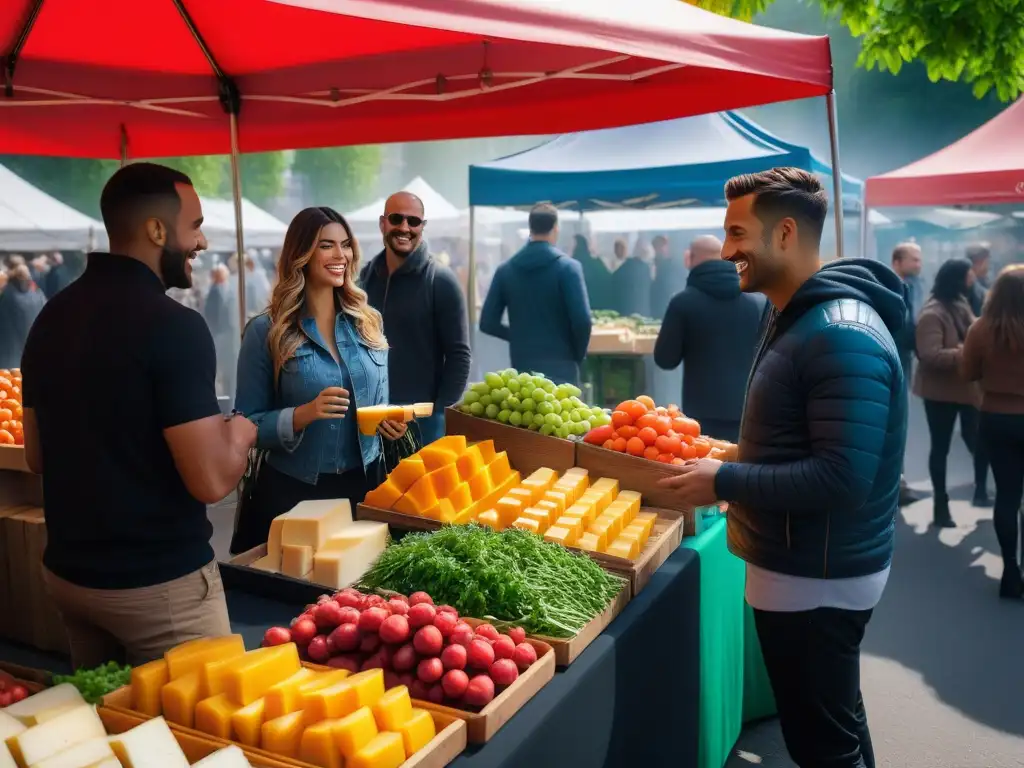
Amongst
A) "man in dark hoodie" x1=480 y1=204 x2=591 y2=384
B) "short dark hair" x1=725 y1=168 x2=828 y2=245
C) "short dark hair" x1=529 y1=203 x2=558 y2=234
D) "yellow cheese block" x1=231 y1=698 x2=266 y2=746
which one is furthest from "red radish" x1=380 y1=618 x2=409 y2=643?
"short dark hair" x1=529 y1=203 x2=558 y2=234

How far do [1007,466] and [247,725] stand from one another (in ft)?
15.6

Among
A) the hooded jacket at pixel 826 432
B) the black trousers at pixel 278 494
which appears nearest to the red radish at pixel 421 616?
the hooded jacket at pixel 826 432

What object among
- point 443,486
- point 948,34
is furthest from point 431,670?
point 948,34

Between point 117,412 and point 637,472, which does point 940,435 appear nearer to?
point 637,472

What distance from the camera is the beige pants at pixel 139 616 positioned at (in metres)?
2.08

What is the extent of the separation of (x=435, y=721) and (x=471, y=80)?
2869mm

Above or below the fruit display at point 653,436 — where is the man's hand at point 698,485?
above

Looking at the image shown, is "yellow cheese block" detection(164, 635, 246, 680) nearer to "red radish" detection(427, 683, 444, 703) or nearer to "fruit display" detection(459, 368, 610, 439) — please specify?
"red radish" detection(427, 683, 444, 703)

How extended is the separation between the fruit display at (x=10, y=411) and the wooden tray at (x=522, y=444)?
1.86 m

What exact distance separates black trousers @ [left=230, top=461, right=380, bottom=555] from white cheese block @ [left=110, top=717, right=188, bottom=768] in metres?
1.60

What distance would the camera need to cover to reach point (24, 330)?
439 inches

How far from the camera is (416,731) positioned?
1.69m

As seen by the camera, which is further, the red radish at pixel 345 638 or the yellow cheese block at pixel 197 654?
the red radish at pixel 345 638

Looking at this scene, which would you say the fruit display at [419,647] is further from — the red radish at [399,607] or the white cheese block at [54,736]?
the white cheese block at [54,736]
